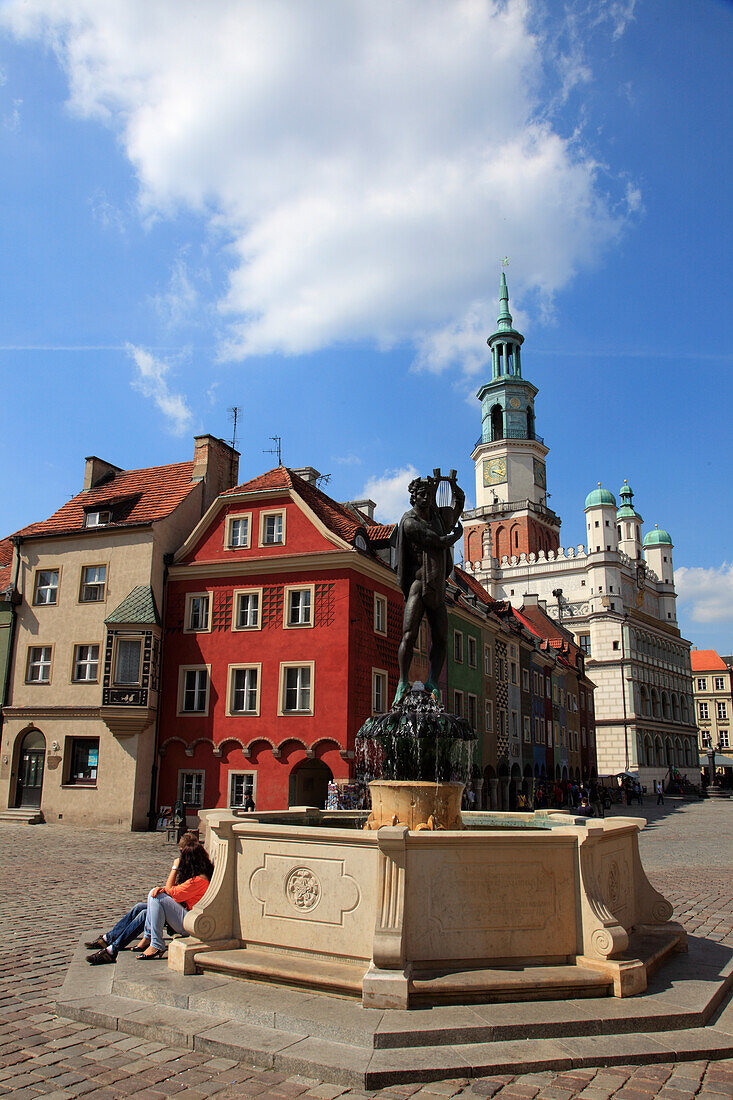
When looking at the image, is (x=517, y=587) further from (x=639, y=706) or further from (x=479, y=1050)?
(x=479, y=1050)

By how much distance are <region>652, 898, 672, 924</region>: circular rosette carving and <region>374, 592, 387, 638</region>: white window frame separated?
19746 millimetres

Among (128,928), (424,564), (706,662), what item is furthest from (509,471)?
(128,928)

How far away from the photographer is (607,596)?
75.9 metres

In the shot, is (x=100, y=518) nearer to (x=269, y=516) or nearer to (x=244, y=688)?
(x=269, y=516)

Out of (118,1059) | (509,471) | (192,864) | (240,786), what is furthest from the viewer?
(509,471)

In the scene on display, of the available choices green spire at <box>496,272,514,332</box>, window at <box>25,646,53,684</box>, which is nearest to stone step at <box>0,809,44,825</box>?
window at <box>25,646,53,684</box>

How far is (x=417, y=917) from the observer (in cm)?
646

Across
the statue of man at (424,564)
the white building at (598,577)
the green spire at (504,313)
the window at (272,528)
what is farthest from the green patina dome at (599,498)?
the statue of man at (424,564)

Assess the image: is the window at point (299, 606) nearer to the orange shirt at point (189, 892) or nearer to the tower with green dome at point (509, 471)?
the orange shirt at point (189, 892)

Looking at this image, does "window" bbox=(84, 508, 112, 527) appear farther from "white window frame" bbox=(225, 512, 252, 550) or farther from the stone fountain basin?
the stone fountain basin

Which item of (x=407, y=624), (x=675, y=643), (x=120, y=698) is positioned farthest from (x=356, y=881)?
(x=675, y=643)

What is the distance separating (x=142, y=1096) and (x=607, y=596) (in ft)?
245

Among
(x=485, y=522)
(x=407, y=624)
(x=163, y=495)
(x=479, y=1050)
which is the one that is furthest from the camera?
(x=485, y=522)

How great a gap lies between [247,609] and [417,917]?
22.0 metres
